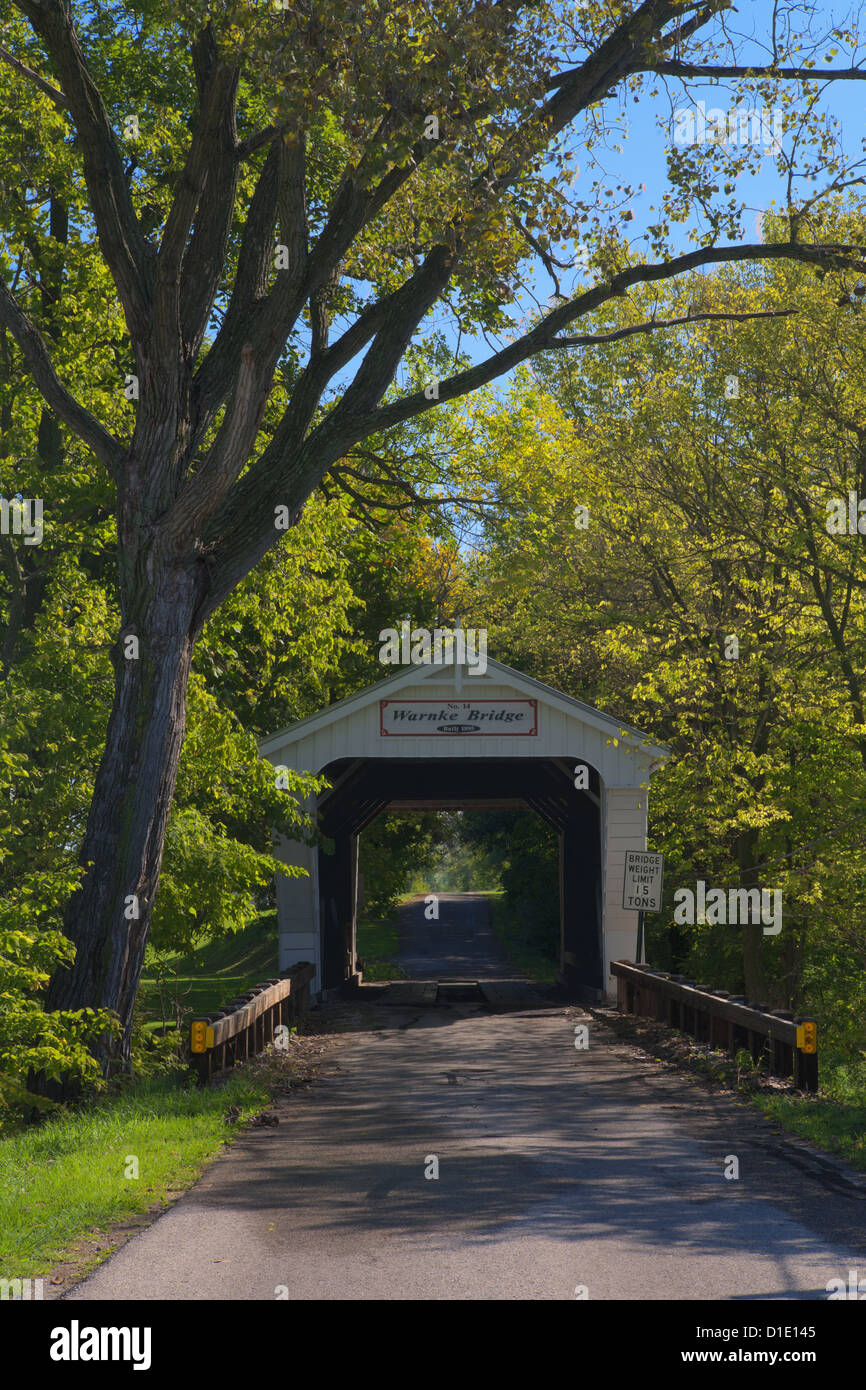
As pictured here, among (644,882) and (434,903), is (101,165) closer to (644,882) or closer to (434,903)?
(644,882)

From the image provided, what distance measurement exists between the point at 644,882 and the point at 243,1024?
24.5 ft

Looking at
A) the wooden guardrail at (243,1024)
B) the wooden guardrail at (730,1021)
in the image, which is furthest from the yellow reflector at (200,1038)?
the wooden guardrail at (730,1021)

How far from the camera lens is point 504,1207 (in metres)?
6.98

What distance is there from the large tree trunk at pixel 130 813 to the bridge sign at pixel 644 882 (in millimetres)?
9324

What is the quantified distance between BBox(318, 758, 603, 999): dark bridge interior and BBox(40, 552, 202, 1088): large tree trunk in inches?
501

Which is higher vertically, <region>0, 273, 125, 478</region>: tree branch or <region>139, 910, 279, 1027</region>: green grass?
<region>0, 273, 125, 478</region>: tree branch

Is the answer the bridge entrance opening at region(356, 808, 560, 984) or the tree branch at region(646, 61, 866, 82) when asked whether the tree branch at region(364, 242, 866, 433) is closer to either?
the tree branch at region(646, 61, 866, 82)

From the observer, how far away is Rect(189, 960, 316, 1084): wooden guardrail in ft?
37.2

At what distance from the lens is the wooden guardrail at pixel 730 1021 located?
1123cm

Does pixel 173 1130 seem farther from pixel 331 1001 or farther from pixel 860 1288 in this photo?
pixel 331 1001

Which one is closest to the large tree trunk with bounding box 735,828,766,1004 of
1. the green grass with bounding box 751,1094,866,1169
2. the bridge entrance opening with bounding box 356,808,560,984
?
the bridge entrance opening with bounding box 356,808,560,984

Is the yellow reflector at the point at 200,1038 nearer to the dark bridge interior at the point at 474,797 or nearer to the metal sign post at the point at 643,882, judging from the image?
the metal sign post at the point at 643,882

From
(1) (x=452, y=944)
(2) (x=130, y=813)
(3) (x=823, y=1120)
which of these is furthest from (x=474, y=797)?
(1) (x=452, y=944)

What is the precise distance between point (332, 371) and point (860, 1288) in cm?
876
